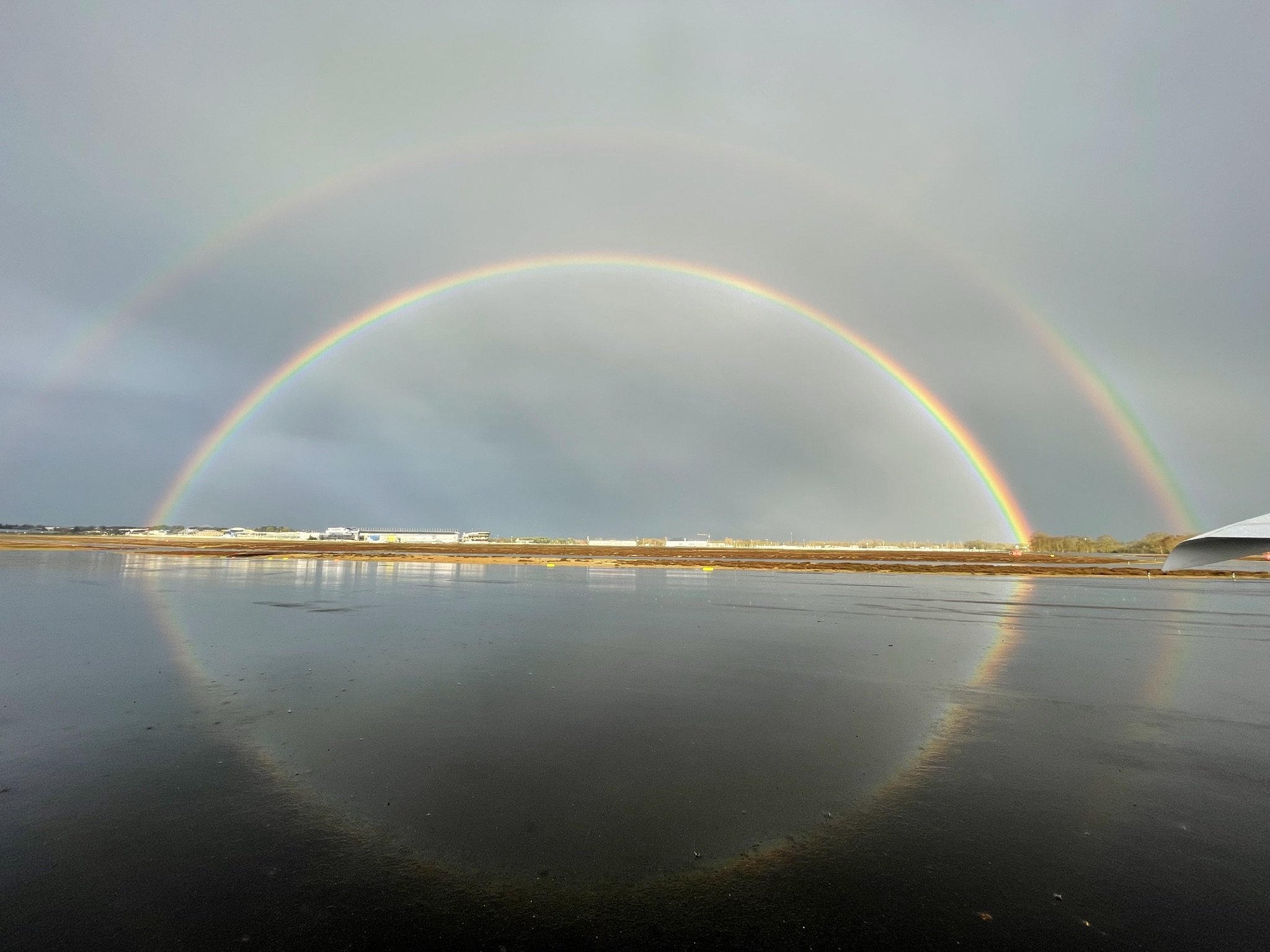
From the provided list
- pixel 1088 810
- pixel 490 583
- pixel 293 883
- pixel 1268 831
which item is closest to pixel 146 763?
pixel 293 883

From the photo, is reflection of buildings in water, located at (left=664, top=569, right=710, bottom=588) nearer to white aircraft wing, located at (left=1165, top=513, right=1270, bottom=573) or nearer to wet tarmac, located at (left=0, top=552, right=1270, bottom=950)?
wet tarmac, located at (left=0, top=552, right=1270, bottom=950)

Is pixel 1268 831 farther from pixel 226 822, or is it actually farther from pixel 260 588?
pixel 260 588

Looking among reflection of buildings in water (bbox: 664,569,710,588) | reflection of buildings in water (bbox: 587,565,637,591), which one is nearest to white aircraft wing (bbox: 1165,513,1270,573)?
reflection of buildings in water (bbox: 587,565,637,591)

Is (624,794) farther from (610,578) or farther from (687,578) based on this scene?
(687,578)

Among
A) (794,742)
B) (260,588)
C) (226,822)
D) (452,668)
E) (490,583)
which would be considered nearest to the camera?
(226,822)

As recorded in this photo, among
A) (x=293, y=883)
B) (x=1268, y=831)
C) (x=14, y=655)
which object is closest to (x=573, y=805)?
(x=293, y=883)

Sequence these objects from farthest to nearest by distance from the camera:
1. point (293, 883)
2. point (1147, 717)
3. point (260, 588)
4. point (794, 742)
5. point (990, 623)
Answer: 1. point (260, 588)
2. point (990, 623)
3. point (1147, 717)
4. point (794, 742)
5. point (293, 883)

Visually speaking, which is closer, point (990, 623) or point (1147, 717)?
point (1147, 717)
